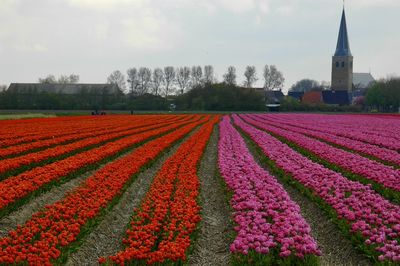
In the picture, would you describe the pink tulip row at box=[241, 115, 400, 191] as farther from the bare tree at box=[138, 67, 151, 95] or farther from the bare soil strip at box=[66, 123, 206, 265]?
the bare tree at box=[138, 67, 151, 95]

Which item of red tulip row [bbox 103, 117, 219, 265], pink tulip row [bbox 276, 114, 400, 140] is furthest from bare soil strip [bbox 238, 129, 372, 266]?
pink tulip row [bbox 276, 114, 400, 140]

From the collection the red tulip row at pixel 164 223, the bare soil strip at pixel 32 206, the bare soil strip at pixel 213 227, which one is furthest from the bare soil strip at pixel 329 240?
the bare soil strip at pixel 32 206

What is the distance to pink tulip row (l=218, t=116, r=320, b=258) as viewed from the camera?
686 centimetres

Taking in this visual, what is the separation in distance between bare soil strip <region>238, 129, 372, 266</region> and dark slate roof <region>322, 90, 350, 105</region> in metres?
128

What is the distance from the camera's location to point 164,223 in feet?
27.5

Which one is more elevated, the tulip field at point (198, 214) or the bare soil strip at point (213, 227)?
the tulip field at point (198, 214)

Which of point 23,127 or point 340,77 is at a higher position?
point 340,77

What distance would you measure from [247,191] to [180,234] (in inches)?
124

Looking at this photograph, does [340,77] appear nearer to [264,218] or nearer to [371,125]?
[371,125]

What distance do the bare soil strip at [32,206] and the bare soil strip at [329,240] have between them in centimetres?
603

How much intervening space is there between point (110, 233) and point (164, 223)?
1.15 m

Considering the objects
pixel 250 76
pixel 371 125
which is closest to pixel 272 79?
pixel 250 76

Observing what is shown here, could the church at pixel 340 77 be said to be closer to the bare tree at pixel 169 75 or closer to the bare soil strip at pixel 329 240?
the bare tree at pixel 169 75

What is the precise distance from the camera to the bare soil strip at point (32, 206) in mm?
8742
